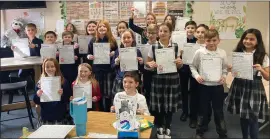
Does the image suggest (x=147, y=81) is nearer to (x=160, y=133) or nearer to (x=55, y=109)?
(x=160, y=133)

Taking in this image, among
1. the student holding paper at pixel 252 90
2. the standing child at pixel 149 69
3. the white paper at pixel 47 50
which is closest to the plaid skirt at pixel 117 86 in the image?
the standing child at pixel 149 69

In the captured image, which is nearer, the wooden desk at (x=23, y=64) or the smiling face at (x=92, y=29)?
the wooden desk at (x=23, y=64)

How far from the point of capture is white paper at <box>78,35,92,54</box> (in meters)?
3.06

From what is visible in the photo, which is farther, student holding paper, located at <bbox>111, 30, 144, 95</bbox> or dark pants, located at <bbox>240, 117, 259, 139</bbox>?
student holding paper, located at <bbox>111, 30, 144, 95</bbox>

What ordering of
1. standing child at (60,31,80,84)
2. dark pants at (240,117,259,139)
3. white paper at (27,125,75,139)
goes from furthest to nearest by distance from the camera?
1. standing child at (60,31,80,84)
2. dark pants at (240,117,259,139)
3. white paper at (27,125,75,139)

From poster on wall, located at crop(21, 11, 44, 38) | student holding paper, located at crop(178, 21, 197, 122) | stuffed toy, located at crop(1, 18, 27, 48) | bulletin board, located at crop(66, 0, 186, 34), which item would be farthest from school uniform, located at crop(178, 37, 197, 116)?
stuffed toy, located at crop(1, 18, 27, 48)

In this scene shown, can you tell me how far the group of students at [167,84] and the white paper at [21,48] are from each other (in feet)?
1.19

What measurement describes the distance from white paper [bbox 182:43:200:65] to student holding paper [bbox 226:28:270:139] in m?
0.44

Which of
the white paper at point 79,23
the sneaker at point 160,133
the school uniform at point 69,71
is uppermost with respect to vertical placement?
the white paper at point 79,23

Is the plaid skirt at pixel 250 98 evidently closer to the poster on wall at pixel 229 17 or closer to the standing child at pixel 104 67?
the standing child at pixel 104 67

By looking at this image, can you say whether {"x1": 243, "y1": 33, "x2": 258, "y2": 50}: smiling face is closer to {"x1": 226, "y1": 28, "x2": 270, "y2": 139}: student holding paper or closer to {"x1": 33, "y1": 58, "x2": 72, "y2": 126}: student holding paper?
{"x1": 226, "y1": 28, "x2": 270, "y2": 139}: student holding paper

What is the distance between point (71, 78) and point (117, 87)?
2.28 ft

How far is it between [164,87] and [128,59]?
41cm

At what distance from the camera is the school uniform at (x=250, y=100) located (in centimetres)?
224
